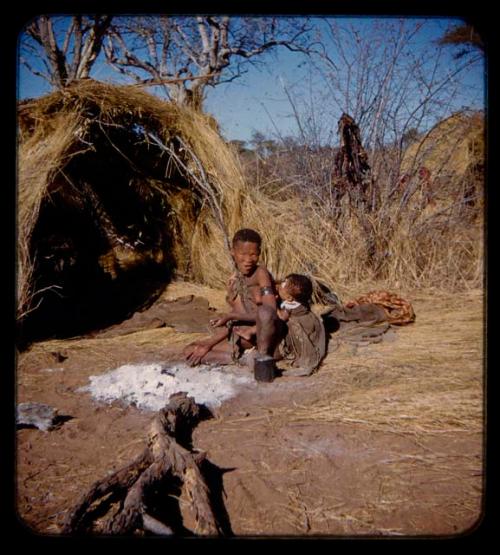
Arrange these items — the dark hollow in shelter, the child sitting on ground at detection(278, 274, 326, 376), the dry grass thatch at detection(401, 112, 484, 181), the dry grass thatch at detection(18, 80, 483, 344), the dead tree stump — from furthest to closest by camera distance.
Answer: the dry grass thatch at detection(401, 112, 484, 181) < the dry grass thatch at detection(18, 80, 483, 344) < the dark hollow in shelter < the child sitting on ground at detection(278, 274, 326, 376) < the dead tree stump

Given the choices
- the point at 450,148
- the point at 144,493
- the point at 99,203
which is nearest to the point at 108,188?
the point at 99,203

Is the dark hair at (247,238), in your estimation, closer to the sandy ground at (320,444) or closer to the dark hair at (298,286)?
the dark hair at (298,286)

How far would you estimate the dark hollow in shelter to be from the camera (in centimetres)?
402

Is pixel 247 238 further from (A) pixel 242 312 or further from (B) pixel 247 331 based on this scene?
(B) pixel 247 331

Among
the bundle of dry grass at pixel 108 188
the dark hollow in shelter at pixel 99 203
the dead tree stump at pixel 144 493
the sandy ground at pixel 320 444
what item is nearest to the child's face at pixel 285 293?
the sandy ground at pixel 320 444

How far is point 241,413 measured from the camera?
285 centimetres

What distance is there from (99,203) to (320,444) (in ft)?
16.0

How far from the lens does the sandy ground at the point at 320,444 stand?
192 cm

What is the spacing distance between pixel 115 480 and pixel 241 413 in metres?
1.05

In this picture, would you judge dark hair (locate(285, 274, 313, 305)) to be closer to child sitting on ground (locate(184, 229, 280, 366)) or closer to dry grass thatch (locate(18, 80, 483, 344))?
child sitting on ground (locate(184, 229, 280, 366))

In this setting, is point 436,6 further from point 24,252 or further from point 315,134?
point 315,134

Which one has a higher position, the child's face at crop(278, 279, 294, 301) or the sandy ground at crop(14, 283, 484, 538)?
the child's face at crop(278, 279, 294, 301)


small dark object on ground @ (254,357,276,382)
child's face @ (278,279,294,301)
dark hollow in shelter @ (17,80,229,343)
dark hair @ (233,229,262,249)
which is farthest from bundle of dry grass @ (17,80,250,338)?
small dark object on ground @ (254,357,276,382)

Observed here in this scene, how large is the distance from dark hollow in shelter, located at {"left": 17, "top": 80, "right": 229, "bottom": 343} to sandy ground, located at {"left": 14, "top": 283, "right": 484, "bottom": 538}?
1.24 meters
